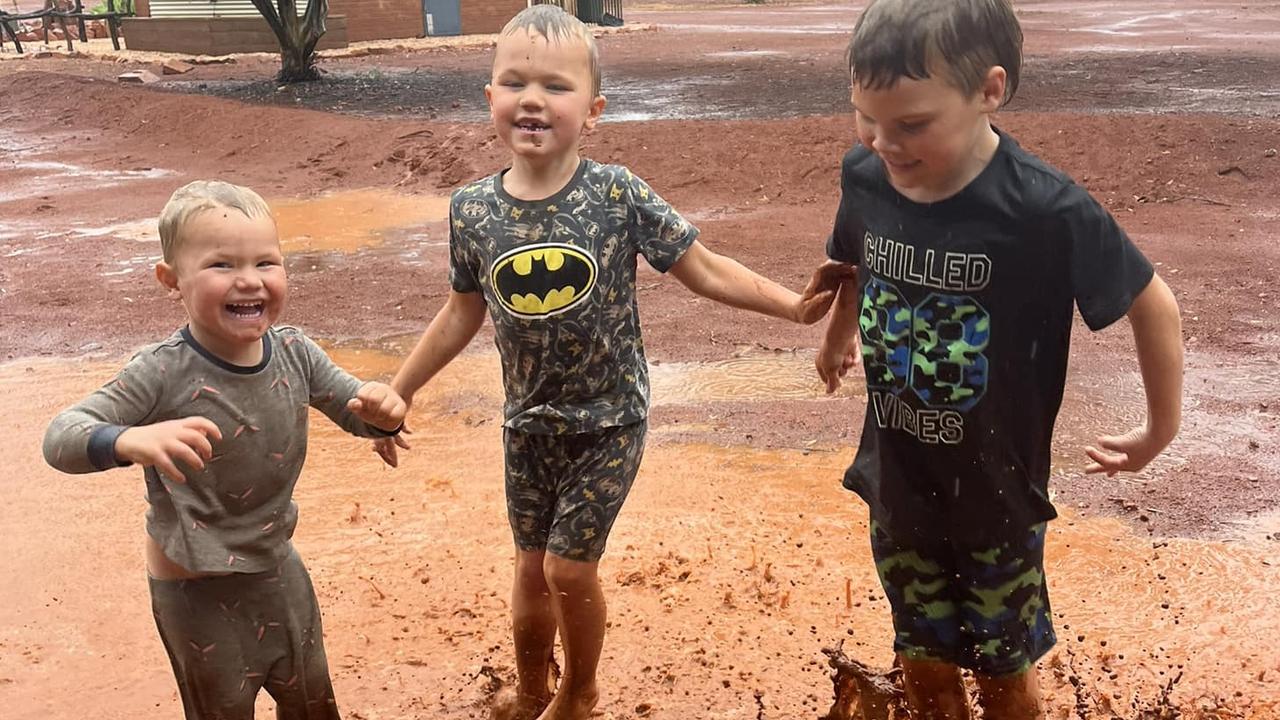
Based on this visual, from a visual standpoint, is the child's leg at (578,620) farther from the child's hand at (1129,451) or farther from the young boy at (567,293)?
the child's hand at (1129,451)

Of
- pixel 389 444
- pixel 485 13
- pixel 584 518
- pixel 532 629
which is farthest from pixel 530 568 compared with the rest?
pixel 485 13

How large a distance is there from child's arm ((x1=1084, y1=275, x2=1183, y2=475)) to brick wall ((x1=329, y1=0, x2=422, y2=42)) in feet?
91.3

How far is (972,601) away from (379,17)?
28.5 m

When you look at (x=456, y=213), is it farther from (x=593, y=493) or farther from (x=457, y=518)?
(x=457, y=518)

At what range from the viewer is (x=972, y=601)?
8.37ft

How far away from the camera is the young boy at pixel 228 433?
2541 millimetres

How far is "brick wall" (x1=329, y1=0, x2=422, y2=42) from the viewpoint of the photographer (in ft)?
93.4

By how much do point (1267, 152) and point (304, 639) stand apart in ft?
33.5

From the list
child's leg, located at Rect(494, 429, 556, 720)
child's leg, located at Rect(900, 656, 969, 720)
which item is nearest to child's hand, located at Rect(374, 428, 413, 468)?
child's leg, located at Rect(494, 429, 556, 720)

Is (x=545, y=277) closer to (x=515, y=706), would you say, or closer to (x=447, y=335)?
(x=447, y=335)

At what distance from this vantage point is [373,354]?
697 centimetres

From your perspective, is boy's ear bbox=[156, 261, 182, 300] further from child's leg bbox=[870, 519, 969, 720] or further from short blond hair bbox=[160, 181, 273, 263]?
child's leg bbox=[870, 519, 969, 720]

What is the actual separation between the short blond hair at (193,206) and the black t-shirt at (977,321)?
1.23 m

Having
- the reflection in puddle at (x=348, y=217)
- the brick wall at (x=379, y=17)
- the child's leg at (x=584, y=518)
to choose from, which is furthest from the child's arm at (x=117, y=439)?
the brick wall at (x=379, y=17)
